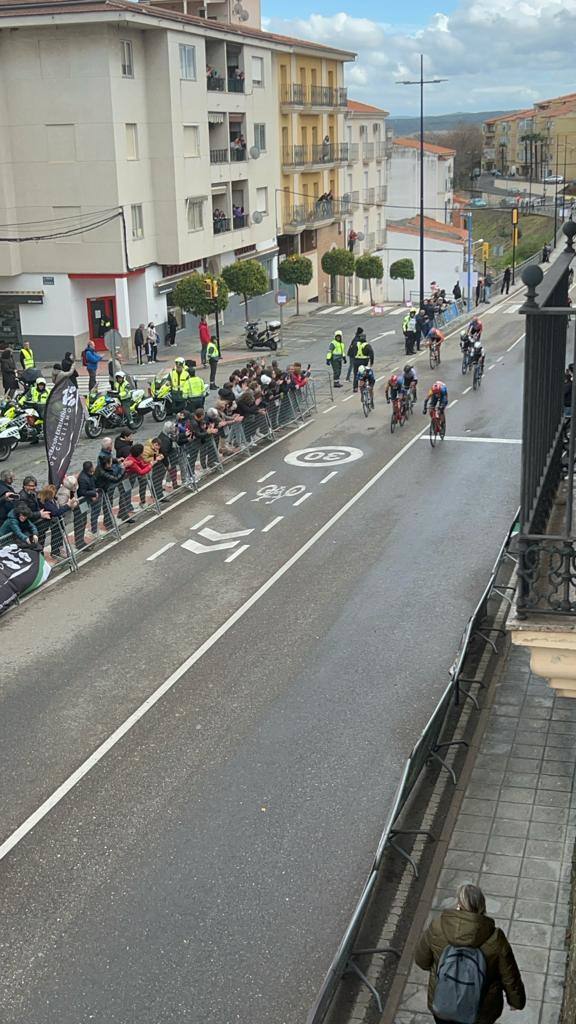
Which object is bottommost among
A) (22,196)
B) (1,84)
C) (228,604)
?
(228,604)

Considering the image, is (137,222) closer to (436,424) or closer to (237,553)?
(436,424)

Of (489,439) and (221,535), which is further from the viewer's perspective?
(489,439)

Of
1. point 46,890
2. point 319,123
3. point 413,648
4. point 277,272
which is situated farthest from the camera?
point 319,123

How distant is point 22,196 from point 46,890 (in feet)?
106

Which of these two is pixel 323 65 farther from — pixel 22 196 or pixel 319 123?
pixel 22 196

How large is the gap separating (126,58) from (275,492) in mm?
22658

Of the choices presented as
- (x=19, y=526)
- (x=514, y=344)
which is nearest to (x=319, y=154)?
(x=514, y=344)

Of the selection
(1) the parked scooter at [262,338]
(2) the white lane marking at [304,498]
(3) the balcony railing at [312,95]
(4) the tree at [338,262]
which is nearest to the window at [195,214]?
(1) the parked scooter at [262,338]

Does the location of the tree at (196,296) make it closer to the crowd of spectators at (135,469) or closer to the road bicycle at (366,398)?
the road bicycle at (366,398)

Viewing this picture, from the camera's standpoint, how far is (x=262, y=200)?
50625mm

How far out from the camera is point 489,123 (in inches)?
7466

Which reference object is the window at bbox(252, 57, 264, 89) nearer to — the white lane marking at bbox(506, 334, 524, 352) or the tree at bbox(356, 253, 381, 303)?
the tree at bbox(356, 253, 381, 303)

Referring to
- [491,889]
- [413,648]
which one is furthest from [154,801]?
[413,648]

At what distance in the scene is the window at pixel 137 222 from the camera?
125ft
